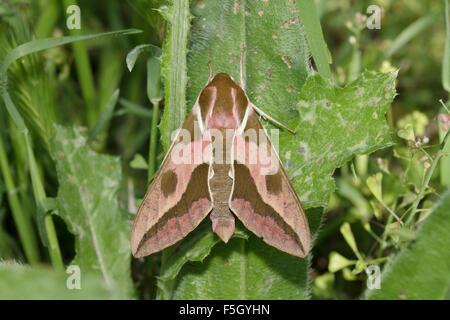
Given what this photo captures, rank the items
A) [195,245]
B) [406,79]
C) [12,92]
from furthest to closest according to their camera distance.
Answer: [406,79] < [12,92] < [195,245]

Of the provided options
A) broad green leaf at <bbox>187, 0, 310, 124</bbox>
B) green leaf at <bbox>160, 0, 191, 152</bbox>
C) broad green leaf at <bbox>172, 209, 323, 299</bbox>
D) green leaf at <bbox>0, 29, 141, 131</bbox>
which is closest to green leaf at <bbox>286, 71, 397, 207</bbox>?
broad green leaf at <bbox>187, 0, 310, 124</bbox>

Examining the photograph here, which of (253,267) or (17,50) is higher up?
(17,50)

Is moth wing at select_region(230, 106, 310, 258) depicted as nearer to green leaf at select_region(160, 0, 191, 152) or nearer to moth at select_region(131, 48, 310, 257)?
moth at select_region(131, 48, 310, 257)

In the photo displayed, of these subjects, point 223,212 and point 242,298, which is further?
point 242,298

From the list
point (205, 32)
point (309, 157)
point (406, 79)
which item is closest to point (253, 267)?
point (309, 157)

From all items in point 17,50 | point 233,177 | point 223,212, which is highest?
point 17,50

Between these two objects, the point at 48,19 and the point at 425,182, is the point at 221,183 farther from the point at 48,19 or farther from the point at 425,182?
the point at 48,19

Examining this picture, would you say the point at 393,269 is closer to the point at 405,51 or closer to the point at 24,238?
the point at 24,238

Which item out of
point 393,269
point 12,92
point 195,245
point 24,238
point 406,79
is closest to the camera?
point 393,269
